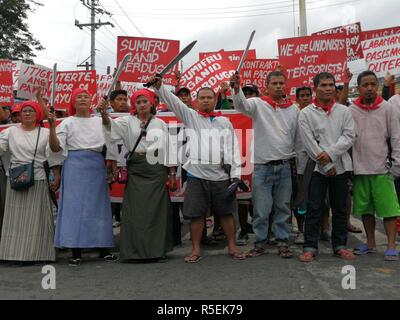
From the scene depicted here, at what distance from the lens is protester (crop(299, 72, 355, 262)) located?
455 centimetres

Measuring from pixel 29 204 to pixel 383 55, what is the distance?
4.88 m

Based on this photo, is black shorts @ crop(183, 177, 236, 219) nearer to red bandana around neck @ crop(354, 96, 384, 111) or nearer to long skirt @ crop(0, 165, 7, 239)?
red bandana around neck @ crop(354, 96, 384, 111)

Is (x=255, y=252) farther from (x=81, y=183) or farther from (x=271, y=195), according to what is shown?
(x=81, y=183)

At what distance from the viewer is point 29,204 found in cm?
489

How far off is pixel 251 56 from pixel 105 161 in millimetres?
5733

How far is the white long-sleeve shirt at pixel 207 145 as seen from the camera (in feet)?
15.6

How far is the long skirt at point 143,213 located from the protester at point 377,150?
2.10 metres

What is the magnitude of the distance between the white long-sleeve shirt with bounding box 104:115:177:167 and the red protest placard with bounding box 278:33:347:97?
10.3 feet

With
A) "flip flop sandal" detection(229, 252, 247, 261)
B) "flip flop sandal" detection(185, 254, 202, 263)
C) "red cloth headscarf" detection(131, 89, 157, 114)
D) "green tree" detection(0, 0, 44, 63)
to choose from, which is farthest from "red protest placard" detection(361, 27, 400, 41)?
"green tree" detection(0, 0, 44, 63)

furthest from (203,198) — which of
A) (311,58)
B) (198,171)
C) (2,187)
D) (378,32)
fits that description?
(378,32)

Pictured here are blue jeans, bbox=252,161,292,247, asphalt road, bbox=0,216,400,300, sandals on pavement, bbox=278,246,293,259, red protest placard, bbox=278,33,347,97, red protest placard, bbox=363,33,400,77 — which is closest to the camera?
asphalt road, bbox=0,216,400,300

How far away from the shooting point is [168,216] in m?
4.92

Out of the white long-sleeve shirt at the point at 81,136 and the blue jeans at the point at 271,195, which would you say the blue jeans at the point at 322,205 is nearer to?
the blue jeans at the point at 271,195

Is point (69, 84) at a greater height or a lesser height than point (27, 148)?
greater
